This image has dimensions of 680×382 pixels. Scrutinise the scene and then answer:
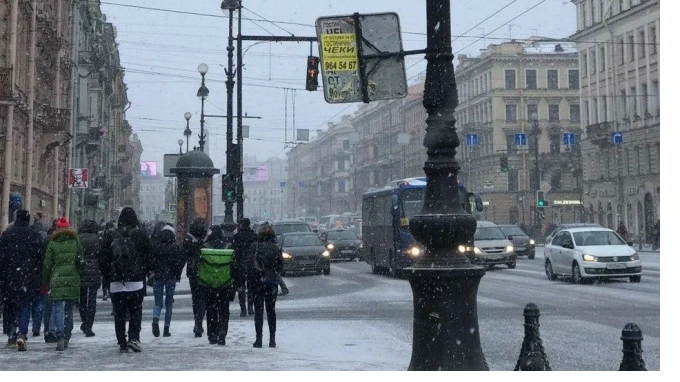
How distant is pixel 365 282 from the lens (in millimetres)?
25781

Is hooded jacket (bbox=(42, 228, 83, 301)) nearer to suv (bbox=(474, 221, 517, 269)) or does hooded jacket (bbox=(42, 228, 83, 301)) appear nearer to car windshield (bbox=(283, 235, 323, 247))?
car windshield (bbox=(283, 235, 323, 247))

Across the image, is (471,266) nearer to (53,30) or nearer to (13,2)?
(13,2)

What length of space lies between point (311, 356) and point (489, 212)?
240 feet

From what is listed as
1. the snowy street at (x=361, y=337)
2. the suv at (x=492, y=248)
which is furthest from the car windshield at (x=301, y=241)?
the snowy street at (x=361, y=337)

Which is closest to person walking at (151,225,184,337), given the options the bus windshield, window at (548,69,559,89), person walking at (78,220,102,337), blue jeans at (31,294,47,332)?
person walking at (78,220,102,337)

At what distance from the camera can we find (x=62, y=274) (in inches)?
465

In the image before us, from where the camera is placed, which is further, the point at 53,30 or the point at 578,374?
the point at 53,30

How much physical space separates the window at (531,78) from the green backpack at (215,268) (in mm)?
74294

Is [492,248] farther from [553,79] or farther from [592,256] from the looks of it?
[553,79]

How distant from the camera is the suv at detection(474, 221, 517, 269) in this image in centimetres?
3117

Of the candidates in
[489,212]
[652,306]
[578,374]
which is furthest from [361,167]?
[578,374]

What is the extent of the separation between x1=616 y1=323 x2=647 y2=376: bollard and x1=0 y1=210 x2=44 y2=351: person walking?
26.6 ft

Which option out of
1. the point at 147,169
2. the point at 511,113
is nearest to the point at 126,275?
the point at 511,113

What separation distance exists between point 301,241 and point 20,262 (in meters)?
18.3
